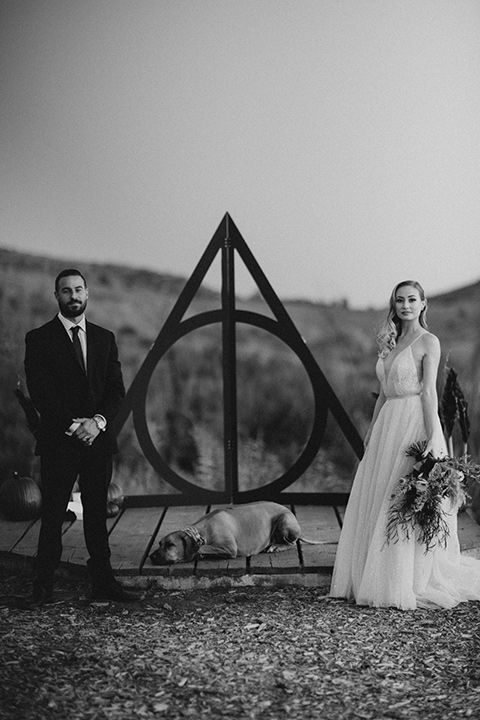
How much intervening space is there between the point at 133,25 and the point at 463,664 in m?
5.19

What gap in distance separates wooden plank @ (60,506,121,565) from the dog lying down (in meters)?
0.46

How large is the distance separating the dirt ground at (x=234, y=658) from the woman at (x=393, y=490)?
0.12m

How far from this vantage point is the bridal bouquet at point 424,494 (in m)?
4.80

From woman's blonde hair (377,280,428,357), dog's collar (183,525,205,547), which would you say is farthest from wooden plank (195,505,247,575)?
woman's blonde hair (377,280,428,357)

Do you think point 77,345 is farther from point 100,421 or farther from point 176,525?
point 176,525

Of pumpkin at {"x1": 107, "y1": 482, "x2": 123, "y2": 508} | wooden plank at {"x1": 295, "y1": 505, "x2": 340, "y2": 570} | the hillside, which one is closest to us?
wooden plank at {"x1": 295, "y1": 505, "x2": 340, "y2": 570}

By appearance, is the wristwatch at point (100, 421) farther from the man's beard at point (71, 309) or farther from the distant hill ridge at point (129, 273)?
the distant hill ridge at point (129, 273)

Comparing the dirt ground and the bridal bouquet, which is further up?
the bridal bouquet

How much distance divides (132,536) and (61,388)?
1489mm

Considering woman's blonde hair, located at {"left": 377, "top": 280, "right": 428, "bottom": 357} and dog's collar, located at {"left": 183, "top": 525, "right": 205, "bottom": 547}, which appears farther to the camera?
dog's collar, located at {"left": 183, "top": 525, "right": 205, "bottom": 547}

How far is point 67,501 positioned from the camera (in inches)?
194

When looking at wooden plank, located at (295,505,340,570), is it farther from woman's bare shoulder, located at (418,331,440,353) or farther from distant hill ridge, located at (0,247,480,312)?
distant hill ridge, located at (0,247,480,312)

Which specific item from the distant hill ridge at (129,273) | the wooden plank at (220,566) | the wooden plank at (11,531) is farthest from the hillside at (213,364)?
the wooden plank at (220,566)

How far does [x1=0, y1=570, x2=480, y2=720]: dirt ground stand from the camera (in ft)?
11.9
